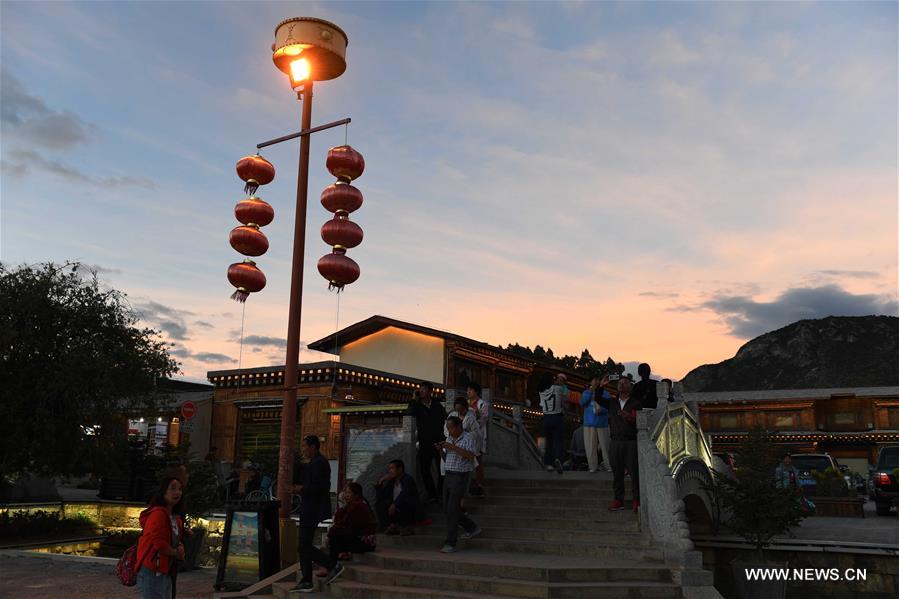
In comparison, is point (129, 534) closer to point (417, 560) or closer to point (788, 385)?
point (417, 560)

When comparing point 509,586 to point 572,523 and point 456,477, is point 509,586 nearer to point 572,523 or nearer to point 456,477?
point 456,477

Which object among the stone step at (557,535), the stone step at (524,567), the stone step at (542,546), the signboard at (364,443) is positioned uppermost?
the signboard at (364,443)

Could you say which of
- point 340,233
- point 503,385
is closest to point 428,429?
point 340,233

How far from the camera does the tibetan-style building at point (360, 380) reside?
81.6 ft

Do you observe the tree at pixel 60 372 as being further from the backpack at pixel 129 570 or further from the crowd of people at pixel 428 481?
the backpack at pixel 129 570

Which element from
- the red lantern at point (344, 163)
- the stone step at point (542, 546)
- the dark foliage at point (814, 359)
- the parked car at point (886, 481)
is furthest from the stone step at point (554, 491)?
the dark foliage at point (814, 359)

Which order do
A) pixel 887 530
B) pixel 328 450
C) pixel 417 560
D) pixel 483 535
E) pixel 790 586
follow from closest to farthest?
1. pixel 417 560
2. pixel 483 535
3. pixel 790 586
4. pixel 887 530
5. pixel 328 450

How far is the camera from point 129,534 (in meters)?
17.1

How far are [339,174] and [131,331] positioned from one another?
7927mm

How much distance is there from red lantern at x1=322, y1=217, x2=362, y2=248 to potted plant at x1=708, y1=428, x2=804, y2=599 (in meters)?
7.81

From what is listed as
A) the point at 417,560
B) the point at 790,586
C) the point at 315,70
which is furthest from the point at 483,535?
the point at 315,70

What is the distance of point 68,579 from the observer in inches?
427

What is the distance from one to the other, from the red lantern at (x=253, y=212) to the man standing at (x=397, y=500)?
527cm

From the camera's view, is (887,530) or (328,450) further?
(328,450)
